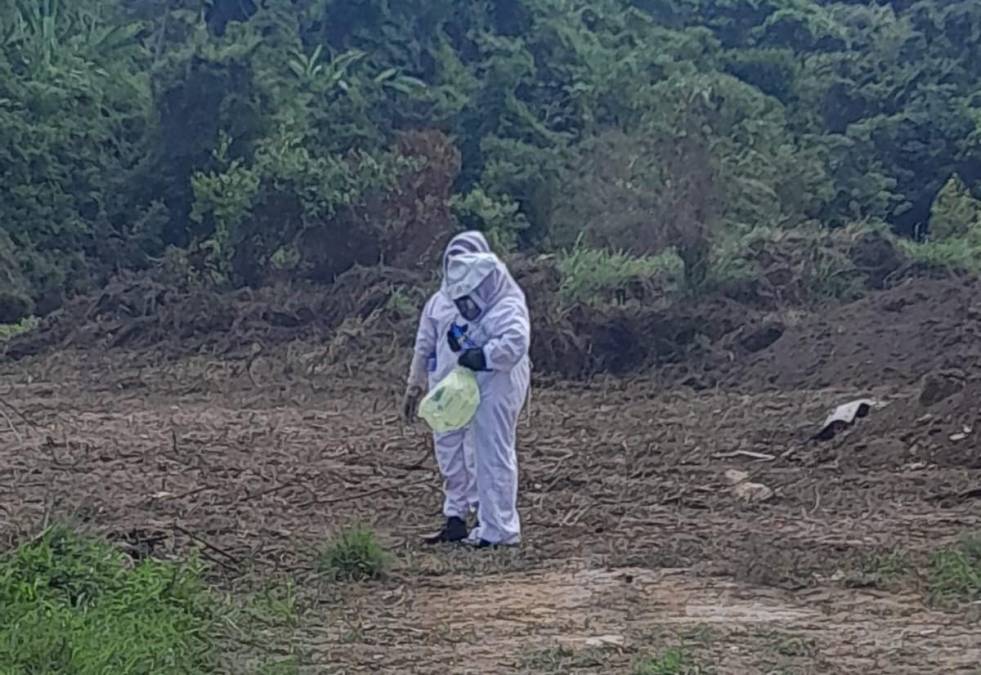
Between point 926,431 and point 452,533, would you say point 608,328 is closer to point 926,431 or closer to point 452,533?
point 926,431

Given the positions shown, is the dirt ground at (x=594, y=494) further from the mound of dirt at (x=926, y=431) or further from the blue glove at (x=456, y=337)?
the blue glove at (x=456, y=337)

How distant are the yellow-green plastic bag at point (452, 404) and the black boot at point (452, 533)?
2.00ft

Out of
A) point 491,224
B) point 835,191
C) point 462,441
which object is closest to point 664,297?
point 491,224

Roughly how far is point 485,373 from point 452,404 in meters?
0.29

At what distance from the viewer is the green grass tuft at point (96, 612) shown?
5.68m

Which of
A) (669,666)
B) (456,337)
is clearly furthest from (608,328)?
(669,666)

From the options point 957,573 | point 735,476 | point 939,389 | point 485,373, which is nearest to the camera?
point 957,573

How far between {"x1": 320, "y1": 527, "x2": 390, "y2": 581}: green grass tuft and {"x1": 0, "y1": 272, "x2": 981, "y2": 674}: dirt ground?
0.37 ft

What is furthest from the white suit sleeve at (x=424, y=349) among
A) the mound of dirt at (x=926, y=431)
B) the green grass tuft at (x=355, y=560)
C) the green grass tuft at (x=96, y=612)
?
the mound of dirt at (x=926, y=431)

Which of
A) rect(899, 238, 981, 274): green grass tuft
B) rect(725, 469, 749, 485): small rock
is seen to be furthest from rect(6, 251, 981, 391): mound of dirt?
rect(725, 469, 749, 485): small rock

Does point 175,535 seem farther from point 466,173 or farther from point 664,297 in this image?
point 466,173

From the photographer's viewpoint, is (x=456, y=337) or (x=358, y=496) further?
(x=358, y=496)

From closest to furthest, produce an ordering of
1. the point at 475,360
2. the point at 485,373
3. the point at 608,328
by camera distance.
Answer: the point at 475,360
the point at 485,373
the point at 608,328

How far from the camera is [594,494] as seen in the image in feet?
36.6
